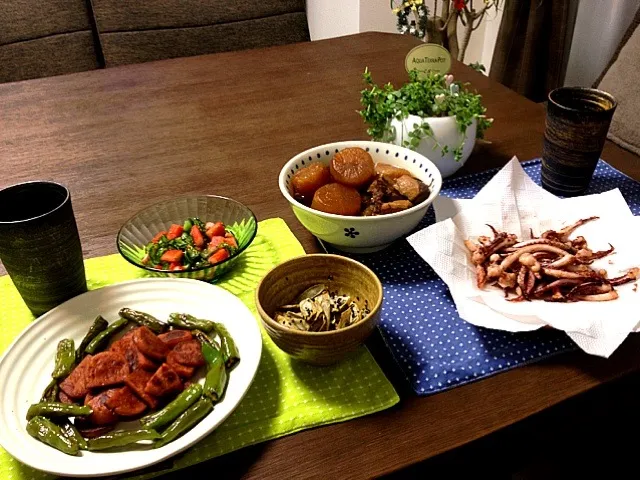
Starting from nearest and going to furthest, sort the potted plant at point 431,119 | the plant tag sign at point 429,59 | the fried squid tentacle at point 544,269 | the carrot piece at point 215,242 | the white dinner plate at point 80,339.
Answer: the white dinner plate at point 80,339
the fried squid tentacle at point 544,269
the carrot piece at point 215,242
the potted plant at point 431,119
the plant tag sign at point 429,59

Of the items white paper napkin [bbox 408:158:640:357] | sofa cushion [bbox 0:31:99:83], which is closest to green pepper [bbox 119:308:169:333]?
white paper napkin [bbox 408:158:640:357]

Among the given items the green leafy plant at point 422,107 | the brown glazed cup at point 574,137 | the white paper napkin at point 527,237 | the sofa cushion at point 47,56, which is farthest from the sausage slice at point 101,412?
the sofa cushion at point 47,56

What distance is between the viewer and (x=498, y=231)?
3.11ft

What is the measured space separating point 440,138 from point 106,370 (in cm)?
72

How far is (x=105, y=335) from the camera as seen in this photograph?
0.75 meters

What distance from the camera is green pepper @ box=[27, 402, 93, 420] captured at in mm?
637

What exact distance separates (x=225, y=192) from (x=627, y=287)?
0.71m

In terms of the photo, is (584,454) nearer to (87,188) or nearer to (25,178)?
(87,188)

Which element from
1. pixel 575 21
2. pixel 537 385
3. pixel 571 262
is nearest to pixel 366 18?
pixel 575 21

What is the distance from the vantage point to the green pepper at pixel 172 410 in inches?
24.7

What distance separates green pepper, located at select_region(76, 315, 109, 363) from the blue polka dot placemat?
38cm

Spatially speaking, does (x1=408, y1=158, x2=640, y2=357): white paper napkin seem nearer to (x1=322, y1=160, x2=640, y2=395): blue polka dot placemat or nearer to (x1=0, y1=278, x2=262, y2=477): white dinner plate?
(x1=322, y1=160, x2=640, y2=395): blue polka dot placemat

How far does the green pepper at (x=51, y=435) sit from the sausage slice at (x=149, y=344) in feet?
0.40

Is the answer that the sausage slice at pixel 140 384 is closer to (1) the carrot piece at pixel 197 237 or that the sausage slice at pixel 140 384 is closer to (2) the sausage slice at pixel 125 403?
(2) the sausage slice at pixel 125 403
